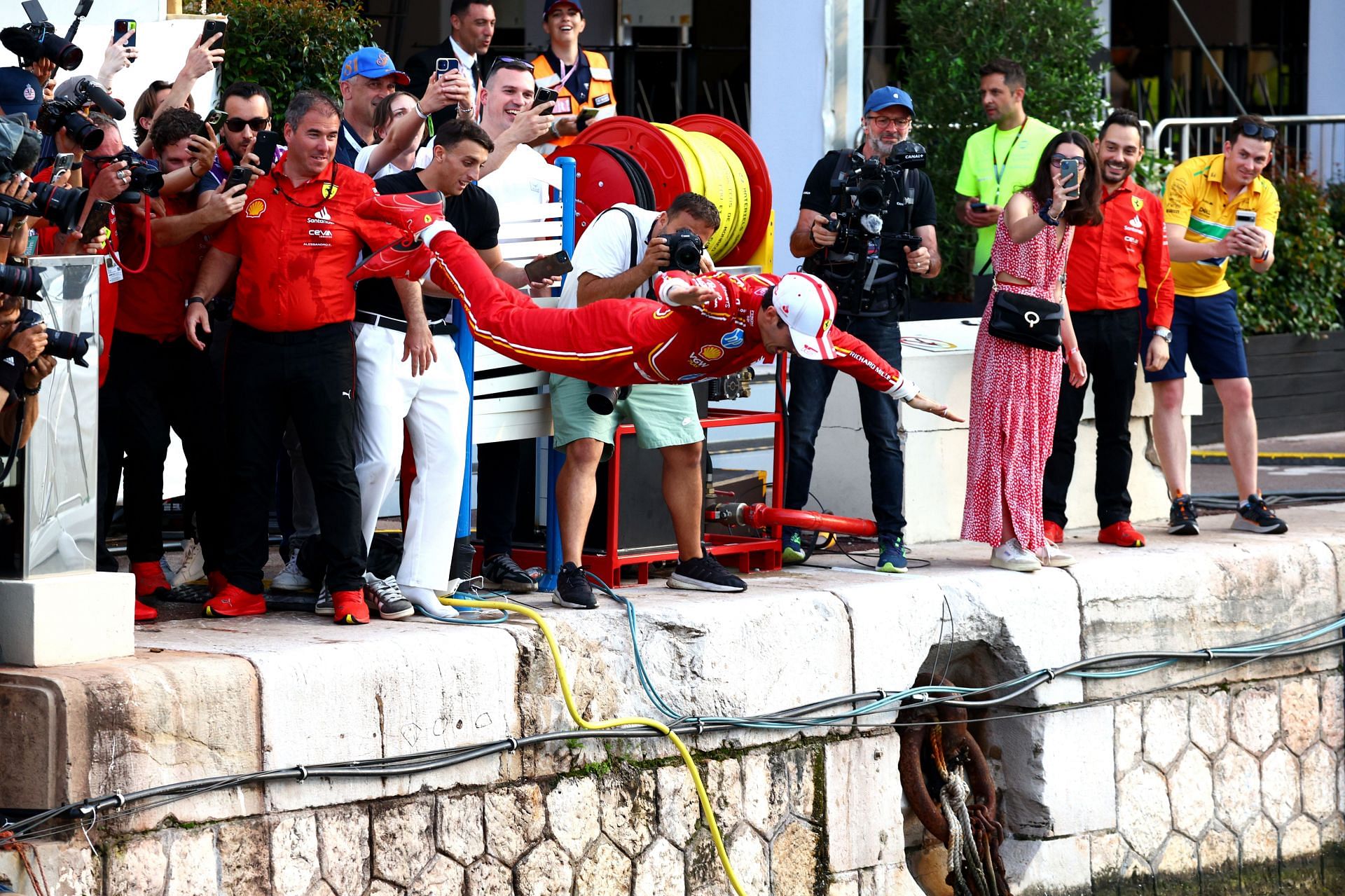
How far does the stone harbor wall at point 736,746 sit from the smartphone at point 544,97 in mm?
1743

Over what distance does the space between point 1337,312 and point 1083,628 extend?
7694 mm

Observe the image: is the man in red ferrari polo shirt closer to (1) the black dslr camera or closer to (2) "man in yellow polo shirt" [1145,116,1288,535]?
(1) the black dslr camera

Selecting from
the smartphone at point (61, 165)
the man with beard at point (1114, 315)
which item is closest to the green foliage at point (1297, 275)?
the man with beard at point (1114, 315)

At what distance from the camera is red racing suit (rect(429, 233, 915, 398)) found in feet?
20.1

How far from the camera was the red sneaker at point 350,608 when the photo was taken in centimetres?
592

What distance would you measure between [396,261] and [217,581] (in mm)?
1176

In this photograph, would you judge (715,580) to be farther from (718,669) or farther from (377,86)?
(377,86)

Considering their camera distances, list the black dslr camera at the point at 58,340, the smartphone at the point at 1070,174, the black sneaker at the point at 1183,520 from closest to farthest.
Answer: the black dslr camera at the point at 58,340 < the smartphone at the point at 1070,174 < the black sneaker at the point at 1183,520

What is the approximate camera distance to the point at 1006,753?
745 centimetres

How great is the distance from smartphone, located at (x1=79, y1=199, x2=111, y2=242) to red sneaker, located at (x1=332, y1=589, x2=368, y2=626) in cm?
130

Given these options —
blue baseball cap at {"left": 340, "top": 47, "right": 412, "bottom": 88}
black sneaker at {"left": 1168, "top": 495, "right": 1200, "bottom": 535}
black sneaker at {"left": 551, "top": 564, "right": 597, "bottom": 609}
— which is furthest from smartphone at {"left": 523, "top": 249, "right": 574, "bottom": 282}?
black sneaker at {"left": 1168, "top": 495, "right": 1200, "bottom": 535}

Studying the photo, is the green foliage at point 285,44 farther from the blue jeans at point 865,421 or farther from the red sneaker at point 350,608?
the red sneaker at point 350,608

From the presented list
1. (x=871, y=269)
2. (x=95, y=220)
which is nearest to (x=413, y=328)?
(x=95, y=220)

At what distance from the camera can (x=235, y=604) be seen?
19.8ft
